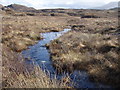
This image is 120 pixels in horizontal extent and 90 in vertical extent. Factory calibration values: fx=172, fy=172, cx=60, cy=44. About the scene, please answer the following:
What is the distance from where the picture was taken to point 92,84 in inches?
273

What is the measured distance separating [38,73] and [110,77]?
314 centimetres

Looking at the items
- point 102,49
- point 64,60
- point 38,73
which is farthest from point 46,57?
point 38,73

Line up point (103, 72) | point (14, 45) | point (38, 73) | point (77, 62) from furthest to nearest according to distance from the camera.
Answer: point (14, 45) < point (77, 62) < point (103, 72) < point (38, 73)

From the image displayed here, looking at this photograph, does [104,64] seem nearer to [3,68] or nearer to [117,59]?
[117,59]

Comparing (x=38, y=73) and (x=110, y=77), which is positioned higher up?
(x=38, y=73)

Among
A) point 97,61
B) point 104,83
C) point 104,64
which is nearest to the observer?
point 104,83

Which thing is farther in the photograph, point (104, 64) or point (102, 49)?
point (102, 49)

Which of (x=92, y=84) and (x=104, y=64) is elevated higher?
(x=104, y=64)

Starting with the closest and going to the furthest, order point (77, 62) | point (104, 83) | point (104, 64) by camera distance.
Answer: point (104, 83) < point (104, 64) < point (77, 62)

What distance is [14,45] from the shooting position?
14.3 meters

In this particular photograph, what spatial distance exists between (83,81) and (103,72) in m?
0.94

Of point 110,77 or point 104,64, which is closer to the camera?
point 110,77

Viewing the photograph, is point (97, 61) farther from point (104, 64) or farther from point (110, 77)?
point (110, 77)

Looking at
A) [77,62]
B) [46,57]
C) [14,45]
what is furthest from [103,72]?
[14,45]
